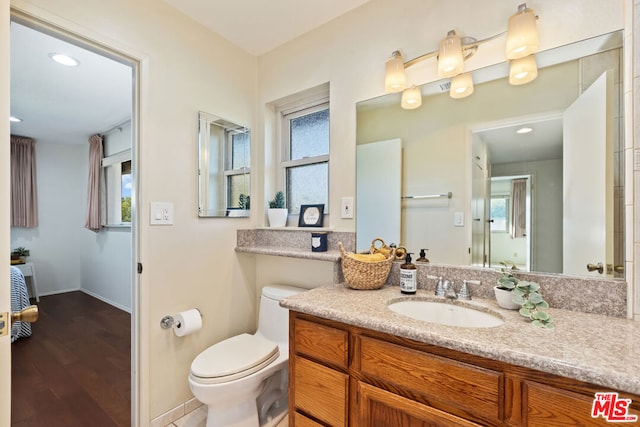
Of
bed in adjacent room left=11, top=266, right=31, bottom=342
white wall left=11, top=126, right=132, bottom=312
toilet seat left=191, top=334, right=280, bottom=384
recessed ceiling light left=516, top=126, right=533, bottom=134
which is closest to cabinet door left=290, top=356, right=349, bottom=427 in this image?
toilet seat left=191, top=334, right=280, bottom=384

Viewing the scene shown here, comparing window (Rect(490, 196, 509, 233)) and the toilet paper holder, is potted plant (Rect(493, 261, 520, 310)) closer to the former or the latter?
window (Rect(490, 196, 509, 233))

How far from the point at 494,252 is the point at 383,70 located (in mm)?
1098

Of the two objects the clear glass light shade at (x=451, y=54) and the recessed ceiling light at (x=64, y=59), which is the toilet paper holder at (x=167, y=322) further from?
the recessed ceiling light at (x=64, y=59)

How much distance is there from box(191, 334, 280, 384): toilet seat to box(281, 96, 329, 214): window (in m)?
0.92

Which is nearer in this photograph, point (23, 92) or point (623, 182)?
point (623, 182)

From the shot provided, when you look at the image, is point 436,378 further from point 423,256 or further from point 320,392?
point 423,256

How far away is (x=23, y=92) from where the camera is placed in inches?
107

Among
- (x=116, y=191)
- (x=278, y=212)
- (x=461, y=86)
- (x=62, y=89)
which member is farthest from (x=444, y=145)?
(x=116, y=191)

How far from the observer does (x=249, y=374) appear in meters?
1.47

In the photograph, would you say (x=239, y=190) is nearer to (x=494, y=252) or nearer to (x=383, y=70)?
(x=383, y=70)

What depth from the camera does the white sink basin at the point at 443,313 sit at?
45.9 inches

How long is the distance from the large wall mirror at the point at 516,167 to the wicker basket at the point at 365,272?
232 mm

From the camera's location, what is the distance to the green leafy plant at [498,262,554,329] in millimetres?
969

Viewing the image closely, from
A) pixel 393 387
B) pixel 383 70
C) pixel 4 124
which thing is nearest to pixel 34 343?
pixel 4 124
